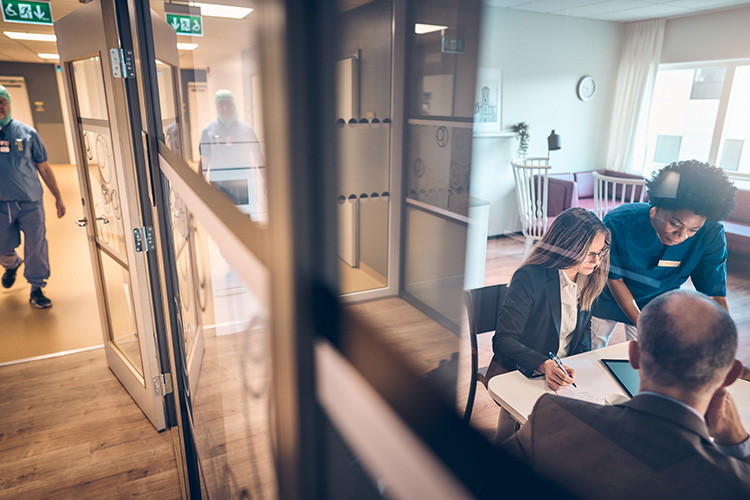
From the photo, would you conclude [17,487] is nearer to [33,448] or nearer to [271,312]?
[33,448]

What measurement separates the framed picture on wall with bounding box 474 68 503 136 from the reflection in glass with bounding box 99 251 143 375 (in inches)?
61.0

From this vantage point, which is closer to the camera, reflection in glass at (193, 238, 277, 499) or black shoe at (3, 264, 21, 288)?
reflection in glass at (193, 238, 277, 499)

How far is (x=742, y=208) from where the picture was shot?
245 mm

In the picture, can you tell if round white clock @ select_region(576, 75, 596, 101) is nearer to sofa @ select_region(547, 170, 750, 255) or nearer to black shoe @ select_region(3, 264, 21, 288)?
sofa @ select_region(547, 170, 750, 255)

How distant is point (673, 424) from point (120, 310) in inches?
77.1

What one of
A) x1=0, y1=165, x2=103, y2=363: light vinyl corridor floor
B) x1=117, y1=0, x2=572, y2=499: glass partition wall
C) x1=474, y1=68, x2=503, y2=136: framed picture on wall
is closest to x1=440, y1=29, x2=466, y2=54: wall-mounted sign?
x1=117, y1=0, x2=572, y2=499: glass partition wall

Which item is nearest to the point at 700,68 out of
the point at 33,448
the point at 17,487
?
the point at 17,487

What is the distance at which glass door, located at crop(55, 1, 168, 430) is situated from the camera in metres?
Result: 1.26

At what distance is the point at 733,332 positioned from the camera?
0.65ft

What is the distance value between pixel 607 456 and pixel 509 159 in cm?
33

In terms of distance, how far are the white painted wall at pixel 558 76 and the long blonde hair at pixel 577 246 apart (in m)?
0.05

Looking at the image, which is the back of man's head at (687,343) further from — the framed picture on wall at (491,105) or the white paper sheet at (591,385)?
the framed picture on wall at (491,105)

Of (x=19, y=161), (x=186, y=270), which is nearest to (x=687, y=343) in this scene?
(x=186, y=270)

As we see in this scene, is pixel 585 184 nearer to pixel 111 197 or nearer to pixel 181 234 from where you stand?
pixel 181 234
